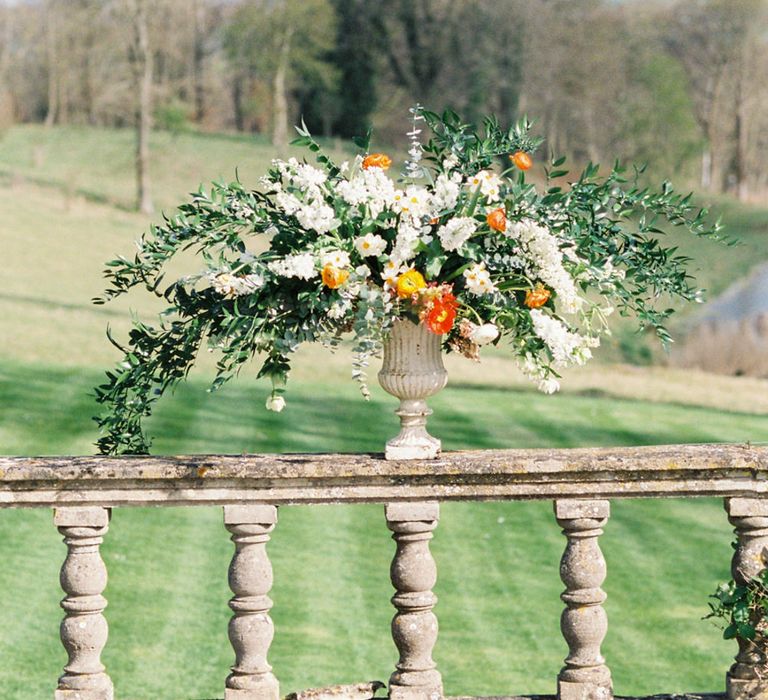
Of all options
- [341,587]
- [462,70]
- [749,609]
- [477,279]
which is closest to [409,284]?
[477,279]

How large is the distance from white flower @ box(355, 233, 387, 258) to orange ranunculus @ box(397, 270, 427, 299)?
133 millimetres

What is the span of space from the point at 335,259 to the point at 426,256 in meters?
0.31

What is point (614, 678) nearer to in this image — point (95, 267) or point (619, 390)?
point (619, 390)

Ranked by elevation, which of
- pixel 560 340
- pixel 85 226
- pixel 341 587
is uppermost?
pixel 85 226

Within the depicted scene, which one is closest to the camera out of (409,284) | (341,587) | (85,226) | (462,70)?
(409,284)

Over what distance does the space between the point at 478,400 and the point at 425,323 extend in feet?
53.1

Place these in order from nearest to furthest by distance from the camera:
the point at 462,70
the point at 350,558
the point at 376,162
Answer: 1. the point at 376,162
2. the point at 350,558
3. the point at 462,70

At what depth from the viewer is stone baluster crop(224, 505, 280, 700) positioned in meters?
4.50

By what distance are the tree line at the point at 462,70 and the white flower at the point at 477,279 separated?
6742 cm

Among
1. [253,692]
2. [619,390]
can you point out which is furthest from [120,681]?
[619,390]

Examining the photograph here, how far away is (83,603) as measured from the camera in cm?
452

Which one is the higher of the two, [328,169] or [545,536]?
[545,536]

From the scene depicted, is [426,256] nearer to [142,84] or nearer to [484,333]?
[484,333]

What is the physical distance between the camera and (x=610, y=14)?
85000 millimetres
